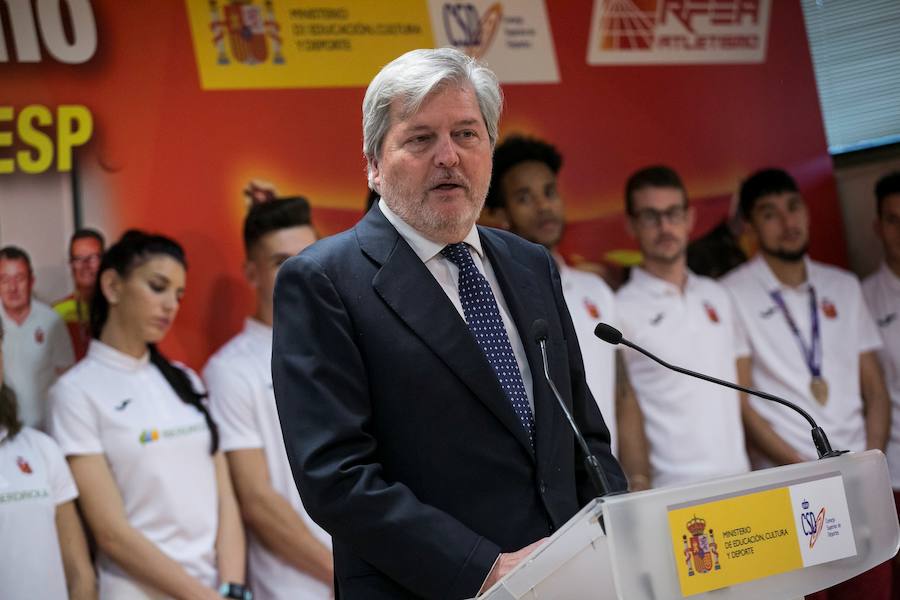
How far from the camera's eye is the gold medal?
5.62 meters

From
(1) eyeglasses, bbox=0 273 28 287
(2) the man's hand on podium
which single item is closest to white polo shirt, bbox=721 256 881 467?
(1) eyeglasses, bbox=0 273 28 287

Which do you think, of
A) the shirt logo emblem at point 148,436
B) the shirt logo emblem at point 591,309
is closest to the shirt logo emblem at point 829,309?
the shirt logo emblem at point 591,309

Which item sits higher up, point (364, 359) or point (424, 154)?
point (424, 154)

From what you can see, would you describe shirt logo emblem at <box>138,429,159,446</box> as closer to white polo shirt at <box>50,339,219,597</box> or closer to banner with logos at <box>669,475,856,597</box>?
white polo shirt at <box>50,339,219,597</box>

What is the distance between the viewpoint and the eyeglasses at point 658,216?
5.52m

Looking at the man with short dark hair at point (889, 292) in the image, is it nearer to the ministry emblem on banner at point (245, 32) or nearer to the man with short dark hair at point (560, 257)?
the man with short dark hair at point (560, 257)

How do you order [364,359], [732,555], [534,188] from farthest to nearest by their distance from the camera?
[534,188] < [364,359] < [732,555]

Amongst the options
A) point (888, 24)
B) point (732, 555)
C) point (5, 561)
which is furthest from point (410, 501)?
point (888, 24)

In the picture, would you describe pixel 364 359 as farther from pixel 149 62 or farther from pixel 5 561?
pixel 149 62

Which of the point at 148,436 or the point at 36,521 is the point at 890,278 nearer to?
the point at 148,436

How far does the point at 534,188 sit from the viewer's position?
5.28 m

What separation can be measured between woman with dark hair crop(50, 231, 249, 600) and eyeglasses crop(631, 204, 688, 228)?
2284 mm

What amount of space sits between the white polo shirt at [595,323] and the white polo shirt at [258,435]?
1385 millimetres

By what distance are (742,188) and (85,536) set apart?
3682 mm
